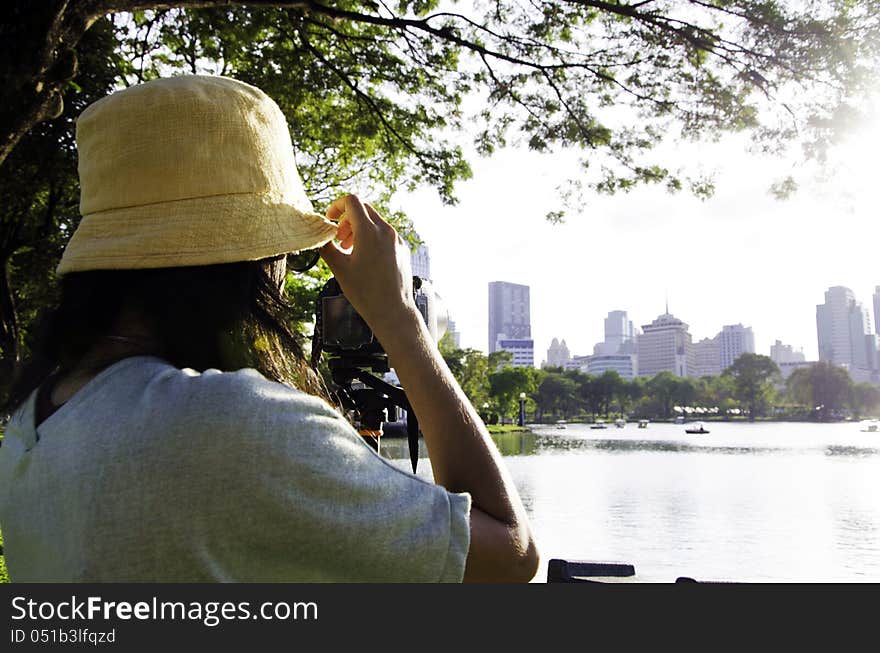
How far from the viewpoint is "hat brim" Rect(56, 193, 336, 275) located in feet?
2.52

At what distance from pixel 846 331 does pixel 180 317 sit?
110097mm

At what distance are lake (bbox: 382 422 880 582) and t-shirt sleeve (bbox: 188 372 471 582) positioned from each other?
2050mm

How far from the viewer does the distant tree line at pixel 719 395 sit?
72.9 metres

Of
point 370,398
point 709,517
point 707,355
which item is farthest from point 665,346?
point 370,398

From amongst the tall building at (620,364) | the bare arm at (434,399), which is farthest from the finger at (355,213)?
the tall building at (620,364)

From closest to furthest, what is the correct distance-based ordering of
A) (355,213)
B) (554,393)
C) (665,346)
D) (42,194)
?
(355,213) < (42,194) < (554,393) < (665,346)

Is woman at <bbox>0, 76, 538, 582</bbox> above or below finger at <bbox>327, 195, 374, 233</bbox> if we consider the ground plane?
below

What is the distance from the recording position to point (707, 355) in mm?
125250

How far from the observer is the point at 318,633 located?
75 centimetres

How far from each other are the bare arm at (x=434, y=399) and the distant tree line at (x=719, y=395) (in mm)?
65812

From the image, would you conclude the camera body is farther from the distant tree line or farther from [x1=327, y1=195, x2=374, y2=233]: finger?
the distant tree line

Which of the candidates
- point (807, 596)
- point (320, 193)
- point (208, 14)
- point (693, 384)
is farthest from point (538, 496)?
point (693, 384)

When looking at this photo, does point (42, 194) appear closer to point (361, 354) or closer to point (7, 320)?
point (7, 320)

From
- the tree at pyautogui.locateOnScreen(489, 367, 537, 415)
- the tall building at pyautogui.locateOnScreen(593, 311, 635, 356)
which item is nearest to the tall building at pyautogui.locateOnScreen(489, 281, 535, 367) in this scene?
the tall building at pyautogui.locateOnScreen(593, 311, 635, 356)
